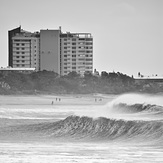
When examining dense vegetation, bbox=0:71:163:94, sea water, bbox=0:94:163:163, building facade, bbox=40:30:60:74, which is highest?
building facade, bbox=40:30:60:74

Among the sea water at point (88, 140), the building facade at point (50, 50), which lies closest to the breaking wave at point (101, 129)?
the sea water at point (88, 140)

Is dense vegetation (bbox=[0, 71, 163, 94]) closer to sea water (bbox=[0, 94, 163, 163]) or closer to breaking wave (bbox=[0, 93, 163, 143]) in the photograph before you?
sea water (bbox=[0, 94, 163, 163])

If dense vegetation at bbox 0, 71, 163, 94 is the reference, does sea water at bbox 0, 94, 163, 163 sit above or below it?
below

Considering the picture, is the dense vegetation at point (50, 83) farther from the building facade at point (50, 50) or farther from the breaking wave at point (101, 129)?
the breaking wave at point (101, 129)

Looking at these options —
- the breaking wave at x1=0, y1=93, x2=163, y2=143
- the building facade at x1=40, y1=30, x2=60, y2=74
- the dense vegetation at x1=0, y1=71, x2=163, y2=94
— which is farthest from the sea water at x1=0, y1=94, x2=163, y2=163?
the building facade at x1=40, y1=30, x2=60, y2=74

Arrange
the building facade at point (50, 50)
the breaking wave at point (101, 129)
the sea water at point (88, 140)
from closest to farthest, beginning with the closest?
1. the sea water at point (88, 140)
2. the breaking wave at point (101, 129)
3. the building facade at point (50, 50)

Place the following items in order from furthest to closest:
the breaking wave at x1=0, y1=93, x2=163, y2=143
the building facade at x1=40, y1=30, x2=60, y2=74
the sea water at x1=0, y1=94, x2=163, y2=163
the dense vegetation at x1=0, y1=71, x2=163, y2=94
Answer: the building facade at x1=40, y1=30, x2=60, y2=74, the dense vegetation at x1=0, y1=71, x2=163, y2=94, the breaking wave at x1=0, y1=93, x2=163, y2=143, the sea water at x1=0, y1=94, x2=163, y2=163

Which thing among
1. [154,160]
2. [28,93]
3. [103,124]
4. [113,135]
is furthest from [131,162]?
[28,93]

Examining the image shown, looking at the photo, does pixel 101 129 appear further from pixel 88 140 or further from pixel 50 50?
pixel 50 50

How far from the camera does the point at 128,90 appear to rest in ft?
643

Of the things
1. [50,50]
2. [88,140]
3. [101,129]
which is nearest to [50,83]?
[50,50]

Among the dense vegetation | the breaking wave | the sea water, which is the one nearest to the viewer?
the sea water

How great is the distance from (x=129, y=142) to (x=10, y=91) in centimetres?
14015

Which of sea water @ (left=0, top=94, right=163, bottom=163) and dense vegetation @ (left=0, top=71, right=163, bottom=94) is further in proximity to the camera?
dense vegetation @ (left=0, top=71, right=163, bottom=94)
